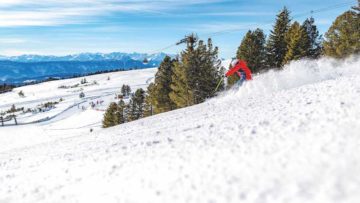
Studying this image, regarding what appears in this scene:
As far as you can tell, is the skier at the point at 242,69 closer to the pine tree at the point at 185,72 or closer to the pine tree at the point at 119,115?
the pine tree at the point at 185,72

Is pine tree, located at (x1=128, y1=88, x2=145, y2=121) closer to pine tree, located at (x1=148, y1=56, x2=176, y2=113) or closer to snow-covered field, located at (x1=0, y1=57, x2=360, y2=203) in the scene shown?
pine tree, located at (x1=148, y1=56, x2=176, y2=113)

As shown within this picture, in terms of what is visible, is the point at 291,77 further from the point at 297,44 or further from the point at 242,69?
the point at 297,44

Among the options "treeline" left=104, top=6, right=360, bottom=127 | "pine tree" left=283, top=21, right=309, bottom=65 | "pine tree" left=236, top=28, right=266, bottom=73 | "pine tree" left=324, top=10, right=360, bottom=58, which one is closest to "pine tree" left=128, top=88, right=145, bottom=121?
"treeline" left=104, top=6, right=360, bottom=127

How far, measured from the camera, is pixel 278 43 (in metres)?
44.2

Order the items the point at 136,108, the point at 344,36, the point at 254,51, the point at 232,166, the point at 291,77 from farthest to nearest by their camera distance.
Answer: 1. the point at 136,108
2. the point at 254,51
3. the point at 344,36
4. the point at 291,77
5. the point at 232,166

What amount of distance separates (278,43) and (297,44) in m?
4.08

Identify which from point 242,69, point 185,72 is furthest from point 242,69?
point 185,72

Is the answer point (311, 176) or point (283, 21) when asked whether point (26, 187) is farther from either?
point (283, 21)

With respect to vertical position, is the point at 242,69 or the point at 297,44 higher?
the point at 297,44

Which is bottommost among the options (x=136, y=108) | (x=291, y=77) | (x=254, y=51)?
(x=136, y=108)

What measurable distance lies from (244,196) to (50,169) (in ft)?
24.7

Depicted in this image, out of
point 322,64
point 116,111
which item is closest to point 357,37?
point 322,64

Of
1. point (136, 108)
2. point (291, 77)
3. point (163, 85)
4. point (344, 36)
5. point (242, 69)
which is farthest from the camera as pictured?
point (136, 108)

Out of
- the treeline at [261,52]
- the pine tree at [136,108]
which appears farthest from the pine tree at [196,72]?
the pine tree at [136,108]
